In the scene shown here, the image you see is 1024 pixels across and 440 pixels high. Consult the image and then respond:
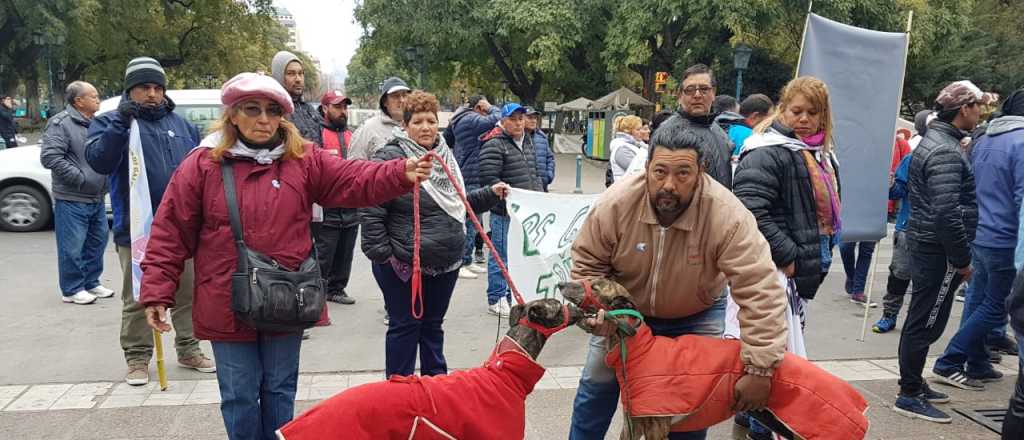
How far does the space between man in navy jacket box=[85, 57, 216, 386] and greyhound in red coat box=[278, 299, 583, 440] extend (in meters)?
2.70

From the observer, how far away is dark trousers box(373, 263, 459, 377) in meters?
4.13

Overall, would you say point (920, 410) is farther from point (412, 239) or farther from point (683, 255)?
point (412, 239)

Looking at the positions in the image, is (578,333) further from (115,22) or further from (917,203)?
(115,22)

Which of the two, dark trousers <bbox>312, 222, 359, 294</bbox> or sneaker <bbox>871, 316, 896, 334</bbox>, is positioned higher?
dark trousers <bbox>312, 222, 359, 294</bbox>

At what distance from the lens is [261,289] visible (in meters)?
2.92

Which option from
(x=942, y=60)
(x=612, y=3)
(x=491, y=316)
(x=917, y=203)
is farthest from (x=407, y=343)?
(x=942, y=60)

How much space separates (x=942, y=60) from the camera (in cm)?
3070

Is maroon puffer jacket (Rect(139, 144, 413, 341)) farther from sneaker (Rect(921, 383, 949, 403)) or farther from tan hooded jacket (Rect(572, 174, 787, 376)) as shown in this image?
sneaker (Rect(921, 383, 949, 403))

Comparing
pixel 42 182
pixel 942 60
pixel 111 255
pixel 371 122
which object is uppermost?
pixel 942 60

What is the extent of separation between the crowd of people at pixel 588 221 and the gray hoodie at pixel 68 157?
19 mm

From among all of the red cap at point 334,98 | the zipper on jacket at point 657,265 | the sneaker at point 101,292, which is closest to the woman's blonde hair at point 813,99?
the zipper on jacket at point 657,265

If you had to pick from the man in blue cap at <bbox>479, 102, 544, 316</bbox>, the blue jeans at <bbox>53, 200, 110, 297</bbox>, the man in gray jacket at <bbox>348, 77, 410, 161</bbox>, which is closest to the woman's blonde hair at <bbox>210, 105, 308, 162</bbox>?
the man in gray jacket at <bbox>348, 77, 410, 161</bbox>

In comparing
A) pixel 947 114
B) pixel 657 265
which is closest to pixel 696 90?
pixel 947 114

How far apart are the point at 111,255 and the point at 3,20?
28938 millimetres
